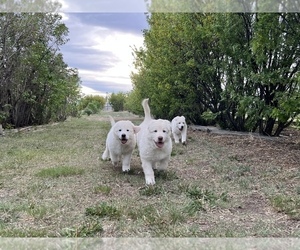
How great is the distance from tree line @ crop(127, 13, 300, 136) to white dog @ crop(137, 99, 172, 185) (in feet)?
2.37

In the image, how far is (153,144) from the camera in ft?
7.45

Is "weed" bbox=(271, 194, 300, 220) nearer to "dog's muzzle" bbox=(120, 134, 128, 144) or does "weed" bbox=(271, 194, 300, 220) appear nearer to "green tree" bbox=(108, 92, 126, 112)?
"dog's muzzle" bbox=(120, 134, 128, 144)

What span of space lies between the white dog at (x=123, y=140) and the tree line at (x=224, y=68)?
0.51m

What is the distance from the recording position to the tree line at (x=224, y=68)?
3.65m

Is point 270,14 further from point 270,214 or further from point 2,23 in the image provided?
point 2,23

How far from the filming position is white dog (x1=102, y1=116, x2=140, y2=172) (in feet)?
8.08

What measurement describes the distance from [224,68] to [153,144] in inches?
118

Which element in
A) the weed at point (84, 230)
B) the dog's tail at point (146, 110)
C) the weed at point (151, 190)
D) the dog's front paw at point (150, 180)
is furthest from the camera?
the dog's tail at point (146, 110)

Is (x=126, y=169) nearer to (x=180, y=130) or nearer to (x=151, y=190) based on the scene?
(x=151, y=190)

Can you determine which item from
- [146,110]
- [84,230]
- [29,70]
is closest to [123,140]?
[146,110]

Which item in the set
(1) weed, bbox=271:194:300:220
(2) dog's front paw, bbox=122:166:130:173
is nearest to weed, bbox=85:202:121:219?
(1) weed, bbox=271:194:300:220

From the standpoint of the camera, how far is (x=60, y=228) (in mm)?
1385

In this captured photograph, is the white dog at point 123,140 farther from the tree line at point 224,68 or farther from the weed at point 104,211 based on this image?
the weed at point 104,211

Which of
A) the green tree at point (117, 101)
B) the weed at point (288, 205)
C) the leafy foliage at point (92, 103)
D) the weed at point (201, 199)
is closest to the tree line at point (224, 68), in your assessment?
the green tree at point (117, 101)
